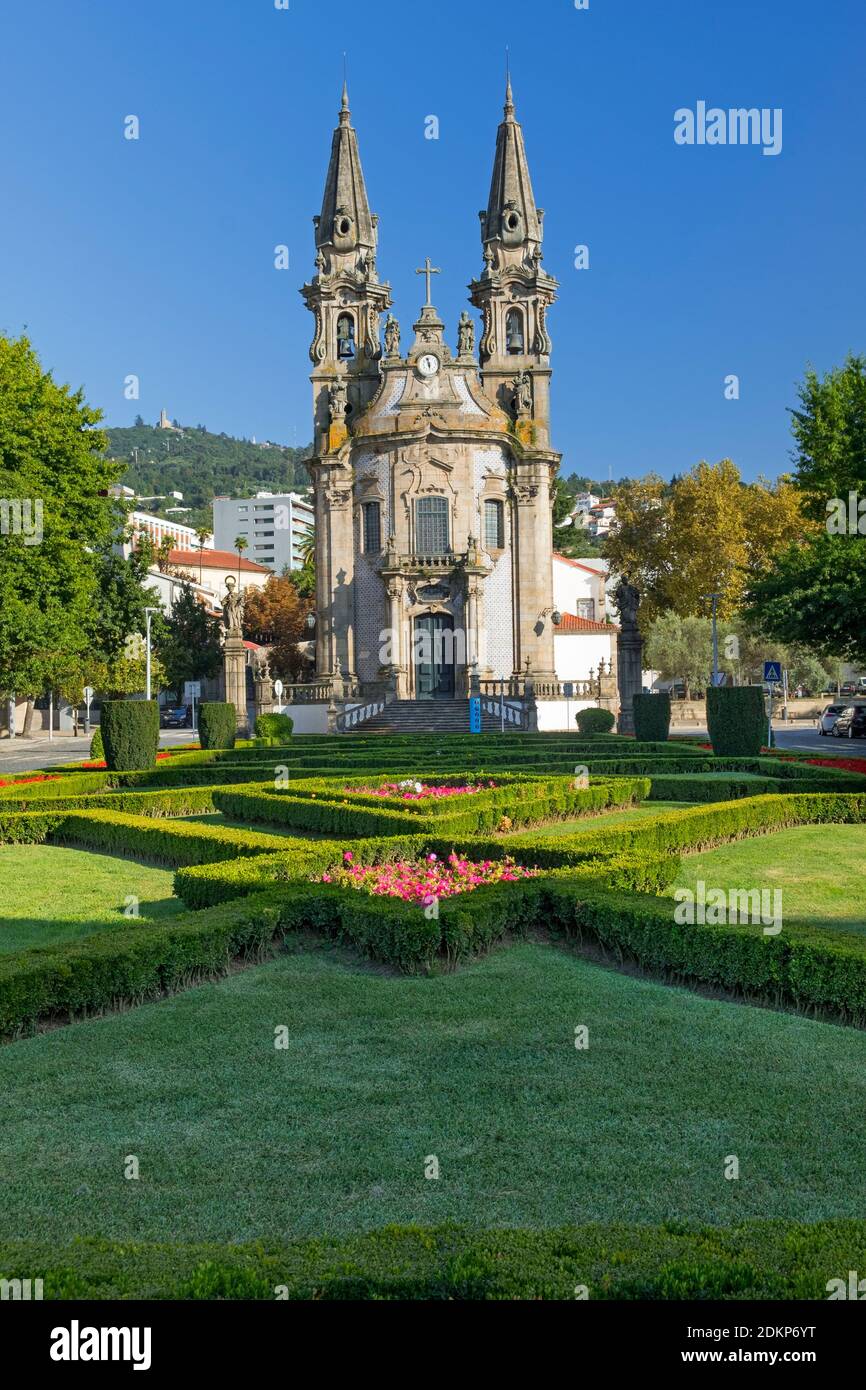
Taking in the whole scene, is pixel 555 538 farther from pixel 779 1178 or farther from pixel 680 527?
pixel 779 1178

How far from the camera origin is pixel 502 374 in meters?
53.0

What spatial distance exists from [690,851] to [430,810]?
13.1 feet

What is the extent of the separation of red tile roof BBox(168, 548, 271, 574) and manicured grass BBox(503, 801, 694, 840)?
249 feet

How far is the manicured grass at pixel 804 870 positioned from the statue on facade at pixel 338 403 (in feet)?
126

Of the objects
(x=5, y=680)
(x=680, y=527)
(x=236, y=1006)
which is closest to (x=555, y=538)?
(x=680, y=527)

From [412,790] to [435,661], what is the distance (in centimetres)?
3042

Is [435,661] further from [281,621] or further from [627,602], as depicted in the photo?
[281,621]

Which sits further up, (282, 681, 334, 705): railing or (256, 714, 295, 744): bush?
(282, 681, 334, 705): railing

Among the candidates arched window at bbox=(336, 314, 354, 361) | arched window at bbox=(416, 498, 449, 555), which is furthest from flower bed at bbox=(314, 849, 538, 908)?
arched window at bbox=(336, 314, 354, 361)

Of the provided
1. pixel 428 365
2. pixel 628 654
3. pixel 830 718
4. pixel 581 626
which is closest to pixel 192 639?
pixel 581 626

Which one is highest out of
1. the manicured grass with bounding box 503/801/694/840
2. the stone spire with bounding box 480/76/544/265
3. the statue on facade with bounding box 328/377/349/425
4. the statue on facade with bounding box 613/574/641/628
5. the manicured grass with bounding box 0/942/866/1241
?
the stone spire with bounding box 480/76/544/265

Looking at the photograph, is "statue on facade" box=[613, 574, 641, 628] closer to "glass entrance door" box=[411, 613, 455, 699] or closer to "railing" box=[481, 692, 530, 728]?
"railing" box=[481, 692, 530, 728]

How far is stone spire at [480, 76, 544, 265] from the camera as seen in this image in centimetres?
5309
